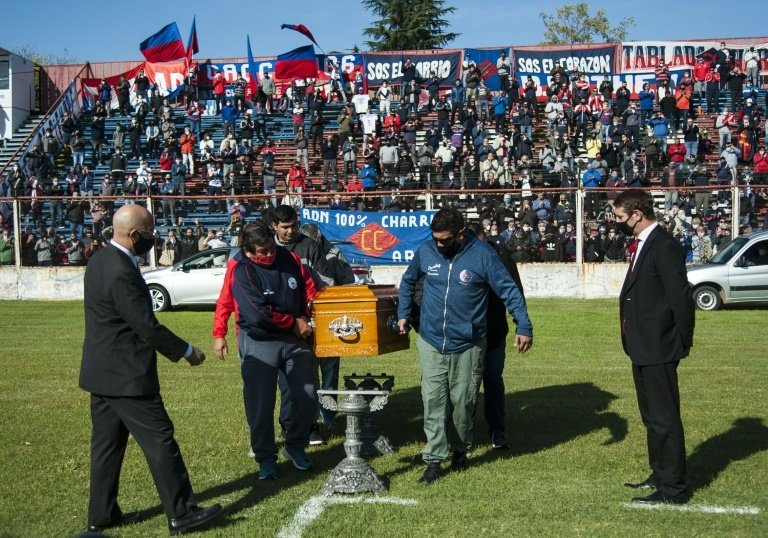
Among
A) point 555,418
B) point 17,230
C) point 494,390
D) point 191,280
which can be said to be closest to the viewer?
point 494,390

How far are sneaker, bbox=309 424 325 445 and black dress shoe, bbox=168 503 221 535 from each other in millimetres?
2463

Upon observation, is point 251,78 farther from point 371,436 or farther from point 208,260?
point 371,436

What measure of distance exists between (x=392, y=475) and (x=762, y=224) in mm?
17634

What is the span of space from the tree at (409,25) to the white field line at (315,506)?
54.5 metres

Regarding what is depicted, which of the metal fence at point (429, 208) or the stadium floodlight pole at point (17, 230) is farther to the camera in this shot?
the stadium floodlight pole at point (17, 230)

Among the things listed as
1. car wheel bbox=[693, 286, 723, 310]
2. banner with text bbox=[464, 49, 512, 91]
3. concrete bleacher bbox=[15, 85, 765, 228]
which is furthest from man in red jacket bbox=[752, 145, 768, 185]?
banner with text bbox=[464, 49, 512, 91]

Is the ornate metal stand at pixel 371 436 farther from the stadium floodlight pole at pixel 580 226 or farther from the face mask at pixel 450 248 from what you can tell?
the stadium floodlight pole at pixel 580 226

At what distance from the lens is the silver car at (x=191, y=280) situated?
2136cm

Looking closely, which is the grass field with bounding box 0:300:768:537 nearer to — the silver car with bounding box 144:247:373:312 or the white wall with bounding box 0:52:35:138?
the silver car with bounding box 144:247:373:312

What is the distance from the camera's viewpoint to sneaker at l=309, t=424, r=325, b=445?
860 cm

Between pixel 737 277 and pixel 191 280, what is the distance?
12251mm

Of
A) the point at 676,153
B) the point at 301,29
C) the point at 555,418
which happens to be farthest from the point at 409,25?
the point at 555,418

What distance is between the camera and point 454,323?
23.4ft


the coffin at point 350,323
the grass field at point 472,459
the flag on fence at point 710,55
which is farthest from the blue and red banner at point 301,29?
the coffin at point 350,323
